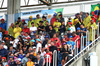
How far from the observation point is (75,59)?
14.5 metres

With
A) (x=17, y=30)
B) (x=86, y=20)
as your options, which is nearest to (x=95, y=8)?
(x=86, y=20)

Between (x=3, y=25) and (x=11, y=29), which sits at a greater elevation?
(x=3, y=25)

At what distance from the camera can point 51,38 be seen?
15.5 m

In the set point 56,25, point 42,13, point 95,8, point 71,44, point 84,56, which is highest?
point 95,8

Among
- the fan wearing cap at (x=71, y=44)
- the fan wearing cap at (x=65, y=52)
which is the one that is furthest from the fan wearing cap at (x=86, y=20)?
the fan wearing cap at (x=65, y=52)

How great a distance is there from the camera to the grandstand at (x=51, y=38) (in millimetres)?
14000

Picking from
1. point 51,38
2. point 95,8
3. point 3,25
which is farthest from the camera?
point 3,25

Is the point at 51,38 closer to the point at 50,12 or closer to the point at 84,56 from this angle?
the point at 84,56

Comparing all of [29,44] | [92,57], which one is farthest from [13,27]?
[92,57]

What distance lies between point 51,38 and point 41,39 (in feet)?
2.65

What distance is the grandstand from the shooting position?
551 inches

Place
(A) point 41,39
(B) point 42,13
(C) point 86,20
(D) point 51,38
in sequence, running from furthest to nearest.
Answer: (B) point 42,13 < (C) point 86,20 < (A) point 41,39 < (D) point 51,38

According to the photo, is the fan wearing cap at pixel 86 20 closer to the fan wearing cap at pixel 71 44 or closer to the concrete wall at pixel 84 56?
the concrete wall at pixel 84 56

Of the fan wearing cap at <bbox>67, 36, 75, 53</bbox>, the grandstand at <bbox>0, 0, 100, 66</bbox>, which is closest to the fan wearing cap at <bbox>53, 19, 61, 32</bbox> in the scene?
the grandstand at <bbox>0, 0, 100, 66</bbox>
